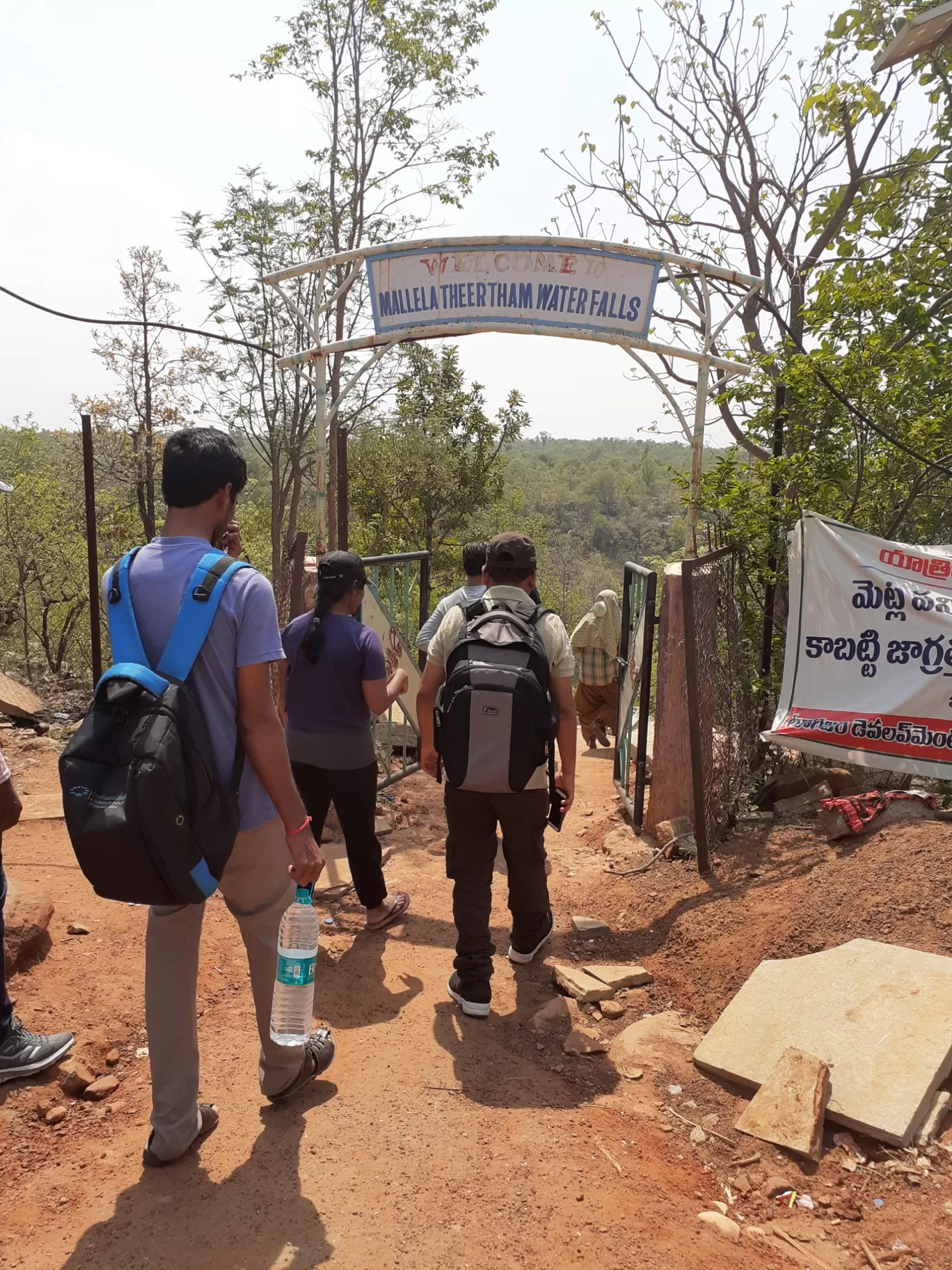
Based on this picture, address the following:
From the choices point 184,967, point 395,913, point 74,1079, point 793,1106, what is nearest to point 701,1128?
point 793,1106

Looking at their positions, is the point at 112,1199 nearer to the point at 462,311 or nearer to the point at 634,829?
the point at 634,829

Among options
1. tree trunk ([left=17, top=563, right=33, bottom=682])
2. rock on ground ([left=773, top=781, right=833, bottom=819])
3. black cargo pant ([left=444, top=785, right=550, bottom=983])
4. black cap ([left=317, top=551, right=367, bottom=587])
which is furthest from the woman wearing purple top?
tree trunk ([left=17, top=563, right=33, bottom=682])

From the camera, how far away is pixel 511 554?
348 cm

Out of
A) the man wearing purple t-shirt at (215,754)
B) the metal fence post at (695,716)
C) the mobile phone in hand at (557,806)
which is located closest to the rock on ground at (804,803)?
the metal fence post at (695,716)

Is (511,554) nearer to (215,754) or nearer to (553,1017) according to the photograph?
(215,754)

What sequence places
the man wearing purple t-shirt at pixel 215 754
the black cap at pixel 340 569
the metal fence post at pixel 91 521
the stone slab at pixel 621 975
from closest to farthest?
1. the man wearing purple t-shirt at pixel 215 754
2. the stone slab at pixel 621 975
3. the black cap at pixel 340 569
4. the metal fence post at pixel 91 521

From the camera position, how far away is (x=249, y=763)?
2383 mm

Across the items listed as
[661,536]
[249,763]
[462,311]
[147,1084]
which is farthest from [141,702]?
[661,536]

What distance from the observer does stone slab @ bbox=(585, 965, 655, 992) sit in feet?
12.3

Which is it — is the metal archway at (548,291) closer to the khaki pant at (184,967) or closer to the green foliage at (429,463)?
the khaki pant at (184,967)

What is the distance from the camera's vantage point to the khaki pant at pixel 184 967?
237 centimetres

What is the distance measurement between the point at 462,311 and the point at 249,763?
12.7 feet

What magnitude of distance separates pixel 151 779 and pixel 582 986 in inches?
90.5

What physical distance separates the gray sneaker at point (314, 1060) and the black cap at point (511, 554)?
5.79 ft
